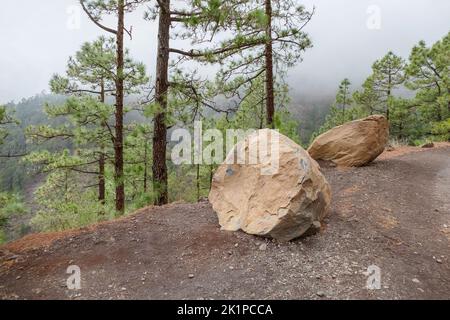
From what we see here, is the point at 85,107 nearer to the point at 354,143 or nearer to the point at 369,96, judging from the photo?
the point at 354,143

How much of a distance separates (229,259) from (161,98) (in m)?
Result: 4.16

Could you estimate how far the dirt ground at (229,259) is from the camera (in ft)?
13.1

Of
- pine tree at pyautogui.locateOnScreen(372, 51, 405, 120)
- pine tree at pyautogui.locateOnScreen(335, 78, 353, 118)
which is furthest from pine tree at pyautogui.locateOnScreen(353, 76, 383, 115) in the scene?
pine tree at pyautogui.locateOnScreen(335, 78, 353, 118)

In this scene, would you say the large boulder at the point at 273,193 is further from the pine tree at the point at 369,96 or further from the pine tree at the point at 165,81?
the pine tree at the point at 369,96

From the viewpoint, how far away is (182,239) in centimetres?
529

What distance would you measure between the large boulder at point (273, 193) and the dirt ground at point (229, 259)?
23 centimetres

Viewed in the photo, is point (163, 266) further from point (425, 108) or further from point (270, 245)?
point (425, 108)

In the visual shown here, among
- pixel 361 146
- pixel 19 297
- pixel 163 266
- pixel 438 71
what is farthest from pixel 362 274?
pixel 438 71

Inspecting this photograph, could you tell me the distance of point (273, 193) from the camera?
207 inches

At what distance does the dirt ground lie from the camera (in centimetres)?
399

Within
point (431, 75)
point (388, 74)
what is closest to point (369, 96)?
point (388, 74)

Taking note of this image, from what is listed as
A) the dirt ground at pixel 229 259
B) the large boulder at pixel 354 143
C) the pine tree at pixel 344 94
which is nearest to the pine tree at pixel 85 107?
the dirt ground at pixel 229 259

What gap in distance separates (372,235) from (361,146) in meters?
4.84
